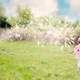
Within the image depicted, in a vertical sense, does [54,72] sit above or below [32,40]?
above

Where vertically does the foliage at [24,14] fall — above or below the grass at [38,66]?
below

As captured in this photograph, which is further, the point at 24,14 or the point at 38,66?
the point at 24,14

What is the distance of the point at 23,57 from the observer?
52.4ft

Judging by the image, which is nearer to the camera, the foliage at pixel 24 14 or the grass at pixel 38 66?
the grass at pixel 38 66

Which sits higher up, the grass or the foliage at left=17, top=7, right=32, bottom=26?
the grass

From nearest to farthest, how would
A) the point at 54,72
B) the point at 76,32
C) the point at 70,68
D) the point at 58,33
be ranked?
1. the point at 54,72
2. the point at 70,68
3. the point at 76,32
4. the point at 58,33

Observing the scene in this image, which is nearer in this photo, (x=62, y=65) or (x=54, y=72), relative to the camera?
(x=54, y=72)

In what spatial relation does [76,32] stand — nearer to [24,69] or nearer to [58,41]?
[58,41]

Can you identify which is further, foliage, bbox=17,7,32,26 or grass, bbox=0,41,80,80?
foliage, bbox=17,7,32,26

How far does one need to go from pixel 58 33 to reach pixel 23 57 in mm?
8275

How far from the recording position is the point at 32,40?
83.0 feet

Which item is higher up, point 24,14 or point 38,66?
point 38,66

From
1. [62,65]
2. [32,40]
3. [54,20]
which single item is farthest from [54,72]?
[54,20]

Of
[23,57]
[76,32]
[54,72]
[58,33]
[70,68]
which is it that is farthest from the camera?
[58,33]
